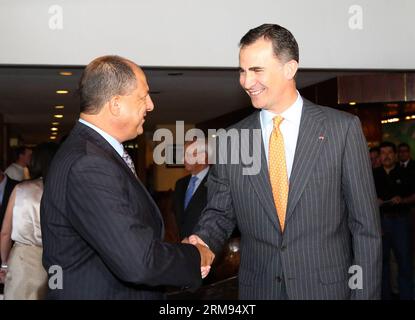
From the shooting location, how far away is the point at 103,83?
2.04 metres

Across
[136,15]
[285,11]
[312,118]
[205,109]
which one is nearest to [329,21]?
[285,11]

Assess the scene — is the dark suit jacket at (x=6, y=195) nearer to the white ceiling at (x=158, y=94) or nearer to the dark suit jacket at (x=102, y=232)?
the white ceiling at (x=158, y=94)

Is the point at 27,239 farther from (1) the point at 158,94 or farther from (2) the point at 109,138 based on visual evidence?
(1) the point at 158,94


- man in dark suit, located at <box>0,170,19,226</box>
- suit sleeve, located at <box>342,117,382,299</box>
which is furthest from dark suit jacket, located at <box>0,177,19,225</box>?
suit sleeve, located at <box>342,117,382,299</box>

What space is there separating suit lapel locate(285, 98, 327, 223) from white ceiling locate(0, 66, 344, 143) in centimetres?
325

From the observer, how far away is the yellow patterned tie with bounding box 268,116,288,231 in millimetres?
2422

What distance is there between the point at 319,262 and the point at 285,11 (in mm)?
3933

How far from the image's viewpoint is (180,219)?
553 cm

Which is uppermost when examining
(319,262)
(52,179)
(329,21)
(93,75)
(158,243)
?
(329,21)

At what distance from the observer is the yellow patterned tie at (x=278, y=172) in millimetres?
2422

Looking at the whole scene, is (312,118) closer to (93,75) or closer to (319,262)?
(319,262)

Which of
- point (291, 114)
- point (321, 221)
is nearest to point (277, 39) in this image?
point (291, 114)

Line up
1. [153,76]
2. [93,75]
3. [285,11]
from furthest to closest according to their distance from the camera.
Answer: [153,76], [285,11], [93,75]

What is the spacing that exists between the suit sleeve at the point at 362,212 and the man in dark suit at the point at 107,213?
0.62m
